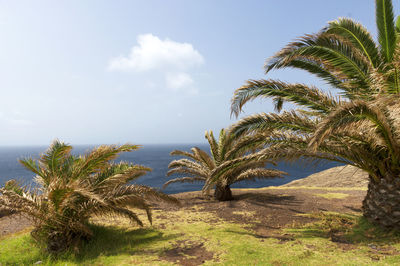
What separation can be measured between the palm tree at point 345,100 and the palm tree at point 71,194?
3291 mm

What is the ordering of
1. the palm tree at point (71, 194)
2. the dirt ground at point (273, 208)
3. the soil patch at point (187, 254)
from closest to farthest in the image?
1. the soil patch at point (187, 254)
2. the palm tree at point (71, 194)
3. the dirt ground at point (273, 208)

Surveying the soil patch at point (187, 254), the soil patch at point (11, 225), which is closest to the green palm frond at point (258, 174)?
the soil patch at point (187, 254)

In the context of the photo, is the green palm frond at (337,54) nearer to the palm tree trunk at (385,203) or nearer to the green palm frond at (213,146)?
the palm tree trunk at (385,203)

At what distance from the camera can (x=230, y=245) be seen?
16.7 feet

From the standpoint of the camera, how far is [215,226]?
6.53m

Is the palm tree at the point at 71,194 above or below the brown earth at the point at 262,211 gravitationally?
above

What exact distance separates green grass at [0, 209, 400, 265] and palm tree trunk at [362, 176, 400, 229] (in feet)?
0.83

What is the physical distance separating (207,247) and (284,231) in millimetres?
2187

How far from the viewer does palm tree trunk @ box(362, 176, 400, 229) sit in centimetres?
512

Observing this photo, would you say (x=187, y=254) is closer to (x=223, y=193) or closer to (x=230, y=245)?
(x=230, y=245)

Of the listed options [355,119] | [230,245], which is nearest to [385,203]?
[355,119]

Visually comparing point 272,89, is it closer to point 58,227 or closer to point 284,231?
point 284,231

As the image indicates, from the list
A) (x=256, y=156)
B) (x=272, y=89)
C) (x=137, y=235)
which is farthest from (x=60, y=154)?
(x=272, y=89)

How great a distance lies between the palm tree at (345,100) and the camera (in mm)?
5172
